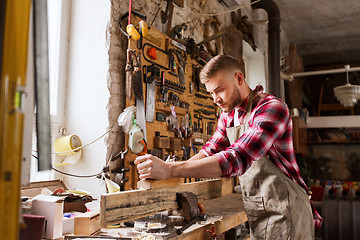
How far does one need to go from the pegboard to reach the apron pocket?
3.09 ft

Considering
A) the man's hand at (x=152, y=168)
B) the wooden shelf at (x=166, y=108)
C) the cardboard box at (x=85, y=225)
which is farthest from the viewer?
the wooden shelf at (x=166, y=108)

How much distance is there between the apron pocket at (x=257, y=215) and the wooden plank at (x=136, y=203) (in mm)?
333

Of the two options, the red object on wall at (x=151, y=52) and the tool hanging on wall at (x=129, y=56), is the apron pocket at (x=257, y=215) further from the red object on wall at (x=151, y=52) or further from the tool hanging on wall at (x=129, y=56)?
the red object on wall at (x=151, y=52)

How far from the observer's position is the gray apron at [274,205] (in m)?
1.81

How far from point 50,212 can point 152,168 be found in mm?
541

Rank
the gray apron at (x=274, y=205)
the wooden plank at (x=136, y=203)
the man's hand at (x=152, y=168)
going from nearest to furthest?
1. the wooden plank at (x=136, y=203)
2. the man's hand at (x=152, y=168)
3. the gray apron at (x=274, y=205)

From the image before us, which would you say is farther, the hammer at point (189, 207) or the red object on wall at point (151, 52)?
the red object on wall at point (151, 52)

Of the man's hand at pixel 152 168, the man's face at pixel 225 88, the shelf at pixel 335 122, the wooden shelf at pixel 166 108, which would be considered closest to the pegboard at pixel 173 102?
the wooden shelf at pixel 166 108

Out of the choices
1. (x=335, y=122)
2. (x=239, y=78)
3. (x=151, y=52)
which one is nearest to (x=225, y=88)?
(x=239, y=78)

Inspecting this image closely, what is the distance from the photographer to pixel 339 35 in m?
7.12

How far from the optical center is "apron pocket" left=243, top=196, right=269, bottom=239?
1.88m

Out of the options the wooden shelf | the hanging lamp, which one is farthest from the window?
the hanging lamp

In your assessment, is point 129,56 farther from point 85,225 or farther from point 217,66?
point 85,225

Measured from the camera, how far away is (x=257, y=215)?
6.30 ft
